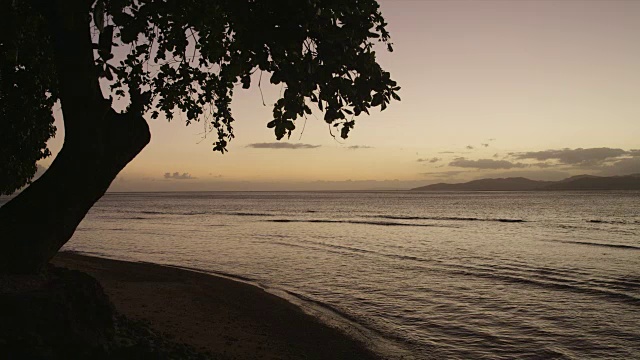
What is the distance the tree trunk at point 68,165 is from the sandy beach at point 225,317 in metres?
3.57

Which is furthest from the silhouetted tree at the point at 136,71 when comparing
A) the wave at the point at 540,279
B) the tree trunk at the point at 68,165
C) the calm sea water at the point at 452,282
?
the wave at the point at 540,279

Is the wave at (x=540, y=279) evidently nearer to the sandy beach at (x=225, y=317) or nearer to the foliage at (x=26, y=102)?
the sandy beach at (x=225, y=317)

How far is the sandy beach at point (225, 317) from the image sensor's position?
8719 mm

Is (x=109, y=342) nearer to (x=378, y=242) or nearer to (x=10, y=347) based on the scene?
(x=10, y=347)

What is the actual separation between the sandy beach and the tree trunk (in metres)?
3.57

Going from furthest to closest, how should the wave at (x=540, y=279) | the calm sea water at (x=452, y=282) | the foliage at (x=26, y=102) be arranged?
the wave at (x=540, y=279), the calm sea water at (x=452, y=282), the foliage at (x=26, y=102)

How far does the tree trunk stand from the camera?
518cm

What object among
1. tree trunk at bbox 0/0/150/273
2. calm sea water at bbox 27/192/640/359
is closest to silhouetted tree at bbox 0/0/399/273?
tree trunk at bbox 0/0/150/273

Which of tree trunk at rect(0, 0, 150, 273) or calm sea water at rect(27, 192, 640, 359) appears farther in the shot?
calm sea water at rect(27, 192, 640, 359)

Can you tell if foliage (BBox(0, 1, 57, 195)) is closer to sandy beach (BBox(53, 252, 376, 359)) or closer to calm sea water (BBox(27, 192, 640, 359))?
sandy beach (BBox(53, 252, 376, 359))

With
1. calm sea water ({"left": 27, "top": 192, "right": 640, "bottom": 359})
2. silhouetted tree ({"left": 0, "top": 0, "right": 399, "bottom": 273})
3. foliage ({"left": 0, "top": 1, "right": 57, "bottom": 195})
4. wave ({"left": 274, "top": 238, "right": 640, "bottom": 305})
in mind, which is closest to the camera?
silhouetted tree ({"left": 0, "top": 0, "right": 399, "bottom": 273})

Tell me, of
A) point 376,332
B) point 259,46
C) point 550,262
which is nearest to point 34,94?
point 259,46

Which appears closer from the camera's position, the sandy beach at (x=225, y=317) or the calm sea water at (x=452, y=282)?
the sandy beach at (x=225, y=317)

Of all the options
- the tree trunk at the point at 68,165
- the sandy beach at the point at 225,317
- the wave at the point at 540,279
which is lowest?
the wave at the point at 540,279
